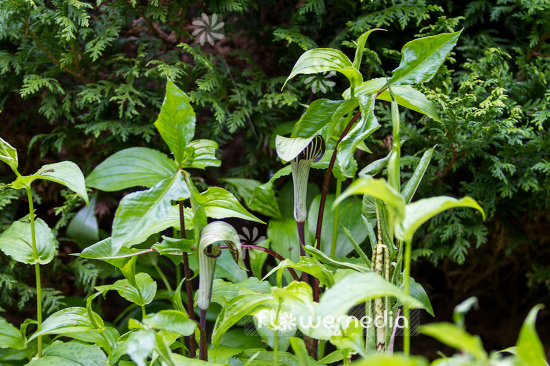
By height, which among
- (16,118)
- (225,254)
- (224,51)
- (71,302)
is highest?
(224,51)

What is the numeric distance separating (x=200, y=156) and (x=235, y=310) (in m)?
0.24

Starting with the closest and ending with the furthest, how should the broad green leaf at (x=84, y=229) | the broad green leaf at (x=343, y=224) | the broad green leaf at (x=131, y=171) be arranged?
the broad green leaf at (x=131, y=171) < the broad green leaf at (x=343, y=224) < the broad green leaf at (x=84, y=229)

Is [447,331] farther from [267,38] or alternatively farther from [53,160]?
[53,160]

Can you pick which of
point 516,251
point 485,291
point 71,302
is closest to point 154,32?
point 71,302

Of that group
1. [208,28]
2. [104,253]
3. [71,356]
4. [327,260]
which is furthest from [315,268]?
[208,28]

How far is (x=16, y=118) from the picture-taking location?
1244mm

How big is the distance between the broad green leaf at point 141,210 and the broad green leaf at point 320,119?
0.80ft

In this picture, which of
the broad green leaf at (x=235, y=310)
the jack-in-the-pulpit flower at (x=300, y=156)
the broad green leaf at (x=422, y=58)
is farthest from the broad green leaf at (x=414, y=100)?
the broad green leaf at (x=235, y=310)

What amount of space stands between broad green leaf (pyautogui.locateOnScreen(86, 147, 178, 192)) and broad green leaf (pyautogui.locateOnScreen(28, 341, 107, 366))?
0.34 meters

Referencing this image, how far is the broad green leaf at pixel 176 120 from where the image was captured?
530 millimetres

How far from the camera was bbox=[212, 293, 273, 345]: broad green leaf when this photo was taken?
24.5 inches

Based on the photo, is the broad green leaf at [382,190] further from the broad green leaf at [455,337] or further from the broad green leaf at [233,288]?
the broad green leaf at [233,288]

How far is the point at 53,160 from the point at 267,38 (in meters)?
0.76

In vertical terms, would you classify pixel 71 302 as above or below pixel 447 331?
below
